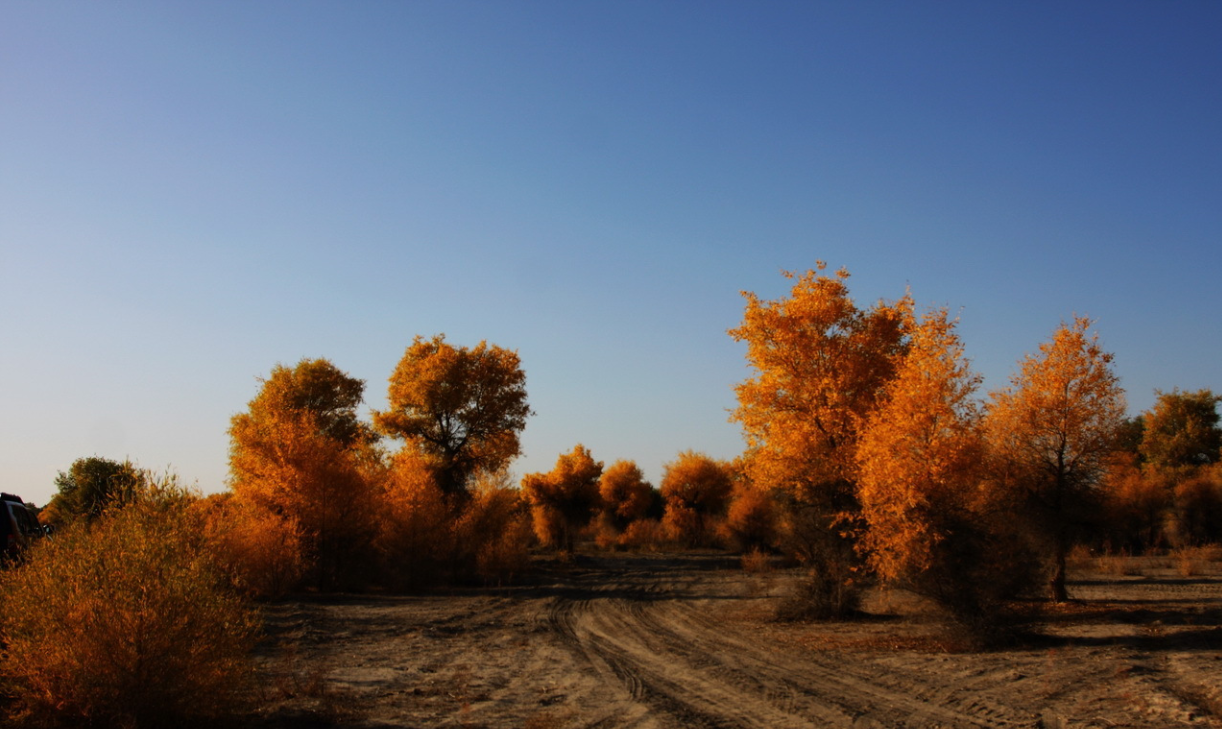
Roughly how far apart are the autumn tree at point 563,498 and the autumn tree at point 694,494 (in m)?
8.22

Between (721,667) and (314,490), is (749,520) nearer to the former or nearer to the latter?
(314,490)

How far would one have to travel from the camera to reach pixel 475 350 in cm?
3591

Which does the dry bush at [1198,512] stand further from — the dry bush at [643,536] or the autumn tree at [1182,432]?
the dry bush at [643,536]

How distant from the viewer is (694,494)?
5794cm

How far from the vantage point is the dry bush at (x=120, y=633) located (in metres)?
7.49

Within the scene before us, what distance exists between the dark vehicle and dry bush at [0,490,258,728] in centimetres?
480

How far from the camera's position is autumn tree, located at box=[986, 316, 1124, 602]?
18.8m

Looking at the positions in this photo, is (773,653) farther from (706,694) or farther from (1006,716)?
(1006,716)

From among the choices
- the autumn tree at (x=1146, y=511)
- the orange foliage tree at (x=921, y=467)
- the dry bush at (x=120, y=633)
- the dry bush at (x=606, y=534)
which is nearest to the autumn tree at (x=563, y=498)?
the dry bush at (x=606, y=534)

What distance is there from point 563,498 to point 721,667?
128 feet

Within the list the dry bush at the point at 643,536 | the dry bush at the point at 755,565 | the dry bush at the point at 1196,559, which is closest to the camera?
the dry bush at the point at 1196,559

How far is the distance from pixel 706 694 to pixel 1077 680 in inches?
221

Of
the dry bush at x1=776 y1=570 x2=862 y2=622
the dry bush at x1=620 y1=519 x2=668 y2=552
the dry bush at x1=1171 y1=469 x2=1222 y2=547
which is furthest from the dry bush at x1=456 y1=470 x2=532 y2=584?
the dry bush at x1=1171 y1=469 x2=1222 y2=547

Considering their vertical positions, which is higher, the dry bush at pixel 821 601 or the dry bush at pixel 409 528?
the dry bush at pixel 409 528
